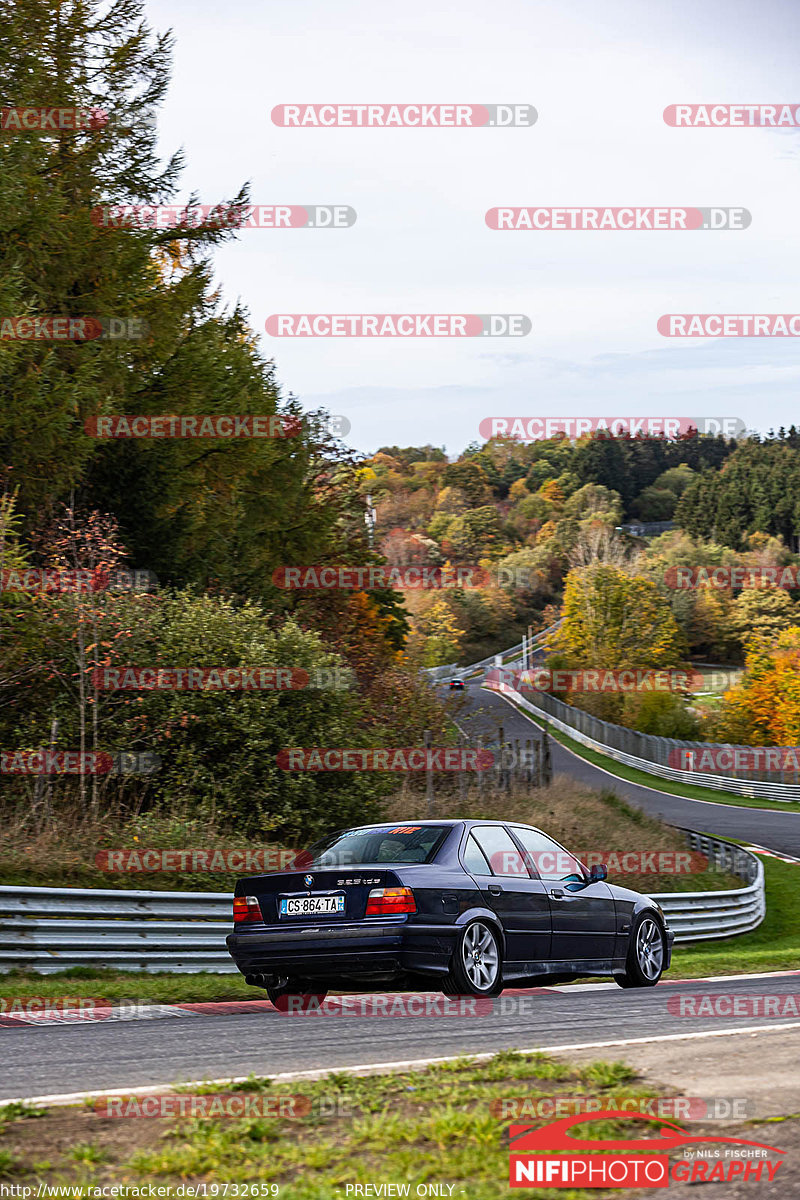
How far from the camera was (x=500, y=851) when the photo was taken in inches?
392

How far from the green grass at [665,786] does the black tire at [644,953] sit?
3719 centimetres

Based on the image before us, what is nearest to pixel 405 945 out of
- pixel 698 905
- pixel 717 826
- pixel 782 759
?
pixel 698 905

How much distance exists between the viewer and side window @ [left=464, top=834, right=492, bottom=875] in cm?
943

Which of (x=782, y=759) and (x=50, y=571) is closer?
(x=50, y=571)

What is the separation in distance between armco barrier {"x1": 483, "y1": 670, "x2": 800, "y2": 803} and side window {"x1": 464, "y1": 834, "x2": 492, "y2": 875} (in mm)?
46309

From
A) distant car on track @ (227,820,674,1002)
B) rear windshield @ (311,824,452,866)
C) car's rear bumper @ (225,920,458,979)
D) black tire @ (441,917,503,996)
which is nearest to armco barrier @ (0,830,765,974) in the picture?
distant car on track @ (227,820,674,1002)

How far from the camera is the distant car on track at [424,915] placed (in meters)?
8.64

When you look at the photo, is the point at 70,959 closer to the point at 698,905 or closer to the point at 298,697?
the point at 298,697

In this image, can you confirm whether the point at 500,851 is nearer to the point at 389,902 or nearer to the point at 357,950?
the point at 389,902

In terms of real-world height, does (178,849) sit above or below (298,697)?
below

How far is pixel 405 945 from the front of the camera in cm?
855

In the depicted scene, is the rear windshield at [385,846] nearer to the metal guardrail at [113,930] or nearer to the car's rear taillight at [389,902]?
the car's rear taillight at [389,902]

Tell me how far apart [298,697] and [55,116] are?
1242 centimetres

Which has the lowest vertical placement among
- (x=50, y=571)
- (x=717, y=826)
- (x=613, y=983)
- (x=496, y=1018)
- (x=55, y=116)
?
(x=717, y=826)
